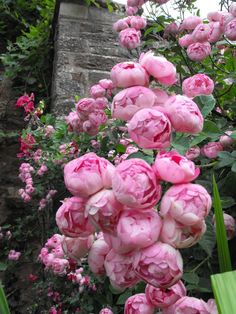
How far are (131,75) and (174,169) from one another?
0.20 metres

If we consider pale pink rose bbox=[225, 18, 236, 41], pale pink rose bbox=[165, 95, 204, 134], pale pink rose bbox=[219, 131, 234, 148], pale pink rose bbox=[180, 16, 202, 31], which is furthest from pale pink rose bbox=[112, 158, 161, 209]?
pale pink rose bbox=[180, 16, 202, 31]

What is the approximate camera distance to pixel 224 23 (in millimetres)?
1190

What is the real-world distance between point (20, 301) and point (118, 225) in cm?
227

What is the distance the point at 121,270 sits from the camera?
555 mm

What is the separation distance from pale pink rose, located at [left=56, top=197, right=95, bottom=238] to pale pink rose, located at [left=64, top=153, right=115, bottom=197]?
0.06 ft

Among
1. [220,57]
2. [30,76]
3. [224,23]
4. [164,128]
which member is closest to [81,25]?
[30,76]

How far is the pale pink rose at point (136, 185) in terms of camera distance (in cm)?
51

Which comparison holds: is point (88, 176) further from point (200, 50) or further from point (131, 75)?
point (200, 50)

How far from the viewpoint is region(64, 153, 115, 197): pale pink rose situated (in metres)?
0.55

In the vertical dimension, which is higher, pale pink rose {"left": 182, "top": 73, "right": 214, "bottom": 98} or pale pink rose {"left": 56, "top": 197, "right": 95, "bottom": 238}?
pale pink rose {"left": 182, "top": 73, "right": 214, "bottom": 98}

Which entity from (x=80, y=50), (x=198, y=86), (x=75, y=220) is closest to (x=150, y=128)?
(x=75, y=220)

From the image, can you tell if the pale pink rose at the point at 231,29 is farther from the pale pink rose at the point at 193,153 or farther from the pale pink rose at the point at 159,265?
the pale pink rose at the point at 159,265

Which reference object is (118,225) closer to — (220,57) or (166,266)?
(166,266)

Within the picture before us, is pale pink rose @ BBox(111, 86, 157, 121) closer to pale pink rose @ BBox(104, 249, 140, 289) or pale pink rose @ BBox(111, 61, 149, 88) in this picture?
pale pink rose @ BBox(111, 61, 149, 88)
